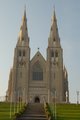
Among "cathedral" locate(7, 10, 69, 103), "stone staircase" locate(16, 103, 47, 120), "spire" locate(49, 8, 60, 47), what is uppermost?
"spire" locate(49, 8, 60, 47)

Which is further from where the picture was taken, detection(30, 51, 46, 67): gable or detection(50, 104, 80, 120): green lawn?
detection(30, 51, 46, 67): gable

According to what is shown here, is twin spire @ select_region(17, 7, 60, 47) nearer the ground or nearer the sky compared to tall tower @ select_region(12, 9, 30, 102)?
nearer the sky

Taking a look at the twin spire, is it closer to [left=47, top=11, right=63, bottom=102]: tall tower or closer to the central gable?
[left=47, top=11, right=63, bottom=102]: tall tower

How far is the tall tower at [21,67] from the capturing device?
74250 millimetres

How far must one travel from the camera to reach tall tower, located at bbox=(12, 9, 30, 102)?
244 ft

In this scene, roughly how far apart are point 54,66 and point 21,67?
25.9 feet

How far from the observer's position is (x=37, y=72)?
7712 cm

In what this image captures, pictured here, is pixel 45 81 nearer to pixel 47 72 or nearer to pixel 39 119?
pixel 47 72

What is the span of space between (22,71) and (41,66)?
480 cm

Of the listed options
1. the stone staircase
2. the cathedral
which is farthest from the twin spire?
the stone staircase

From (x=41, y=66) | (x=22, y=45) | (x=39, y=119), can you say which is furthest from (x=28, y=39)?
(x=39, y=119)

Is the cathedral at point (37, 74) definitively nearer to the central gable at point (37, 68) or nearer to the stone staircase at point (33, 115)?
the central gable at point (37, 68)

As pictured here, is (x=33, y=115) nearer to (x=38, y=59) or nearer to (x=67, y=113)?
(x=67, y=113)

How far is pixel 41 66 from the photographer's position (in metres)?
78.1
